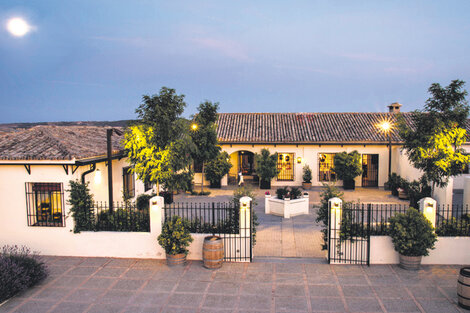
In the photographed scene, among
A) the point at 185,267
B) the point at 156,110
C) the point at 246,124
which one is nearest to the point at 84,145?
the point at 156,110

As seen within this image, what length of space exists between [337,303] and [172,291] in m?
3.49

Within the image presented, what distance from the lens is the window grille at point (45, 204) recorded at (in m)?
9.89

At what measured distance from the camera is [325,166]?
853 inches

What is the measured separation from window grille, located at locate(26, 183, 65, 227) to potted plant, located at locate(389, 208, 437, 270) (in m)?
8.96

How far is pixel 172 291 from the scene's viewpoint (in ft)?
24.7

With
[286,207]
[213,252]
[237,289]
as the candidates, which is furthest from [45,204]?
[286,207]

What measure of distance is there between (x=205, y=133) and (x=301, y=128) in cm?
752

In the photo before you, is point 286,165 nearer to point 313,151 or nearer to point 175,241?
point 313,151

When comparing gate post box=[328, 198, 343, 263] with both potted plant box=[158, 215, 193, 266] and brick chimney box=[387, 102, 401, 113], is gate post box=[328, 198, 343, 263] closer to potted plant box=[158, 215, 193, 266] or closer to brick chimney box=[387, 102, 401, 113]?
potted plant box=[158, 215, 193, 266]

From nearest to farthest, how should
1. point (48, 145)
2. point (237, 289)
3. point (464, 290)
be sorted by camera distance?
point (464, 290)
point (237, 289)
point (48, 145)

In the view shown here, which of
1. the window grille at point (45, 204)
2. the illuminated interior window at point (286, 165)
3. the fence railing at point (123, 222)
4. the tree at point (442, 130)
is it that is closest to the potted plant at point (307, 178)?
the illuminated interior window at point (286, 165)

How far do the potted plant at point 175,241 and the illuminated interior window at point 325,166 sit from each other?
14.4 metres

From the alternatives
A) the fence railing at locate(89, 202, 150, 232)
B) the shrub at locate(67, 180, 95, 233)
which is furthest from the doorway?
the shrub at locate(67, 180, 95, 233)

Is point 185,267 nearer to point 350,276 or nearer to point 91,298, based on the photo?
point 91,298
